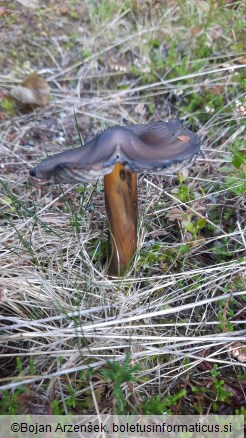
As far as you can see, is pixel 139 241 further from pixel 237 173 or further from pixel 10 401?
pixel 10 401

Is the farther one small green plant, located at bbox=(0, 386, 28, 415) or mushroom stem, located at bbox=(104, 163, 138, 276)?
mushroom stem, located at bbox=(104, 163, 138, 276)

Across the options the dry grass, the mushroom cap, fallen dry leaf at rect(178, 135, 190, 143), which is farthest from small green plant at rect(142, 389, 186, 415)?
fallen dry leaf at rect(178, 135, 190, 143)

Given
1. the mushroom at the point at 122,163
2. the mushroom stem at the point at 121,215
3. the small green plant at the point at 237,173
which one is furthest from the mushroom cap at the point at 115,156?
the small green plant at the point at 237,173

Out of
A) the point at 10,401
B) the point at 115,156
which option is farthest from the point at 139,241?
the point at 10,401

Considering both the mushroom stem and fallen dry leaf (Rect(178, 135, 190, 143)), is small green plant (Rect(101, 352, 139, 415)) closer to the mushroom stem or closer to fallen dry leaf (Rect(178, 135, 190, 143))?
the mushroom stem

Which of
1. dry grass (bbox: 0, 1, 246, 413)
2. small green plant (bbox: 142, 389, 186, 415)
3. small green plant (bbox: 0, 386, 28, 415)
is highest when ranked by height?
dry grass (bbox: 0, 1, 246, 413)

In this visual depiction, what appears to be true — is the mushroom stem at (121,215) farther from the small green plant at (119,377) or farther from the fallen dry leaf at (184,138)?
the small green plant at (119,377)
